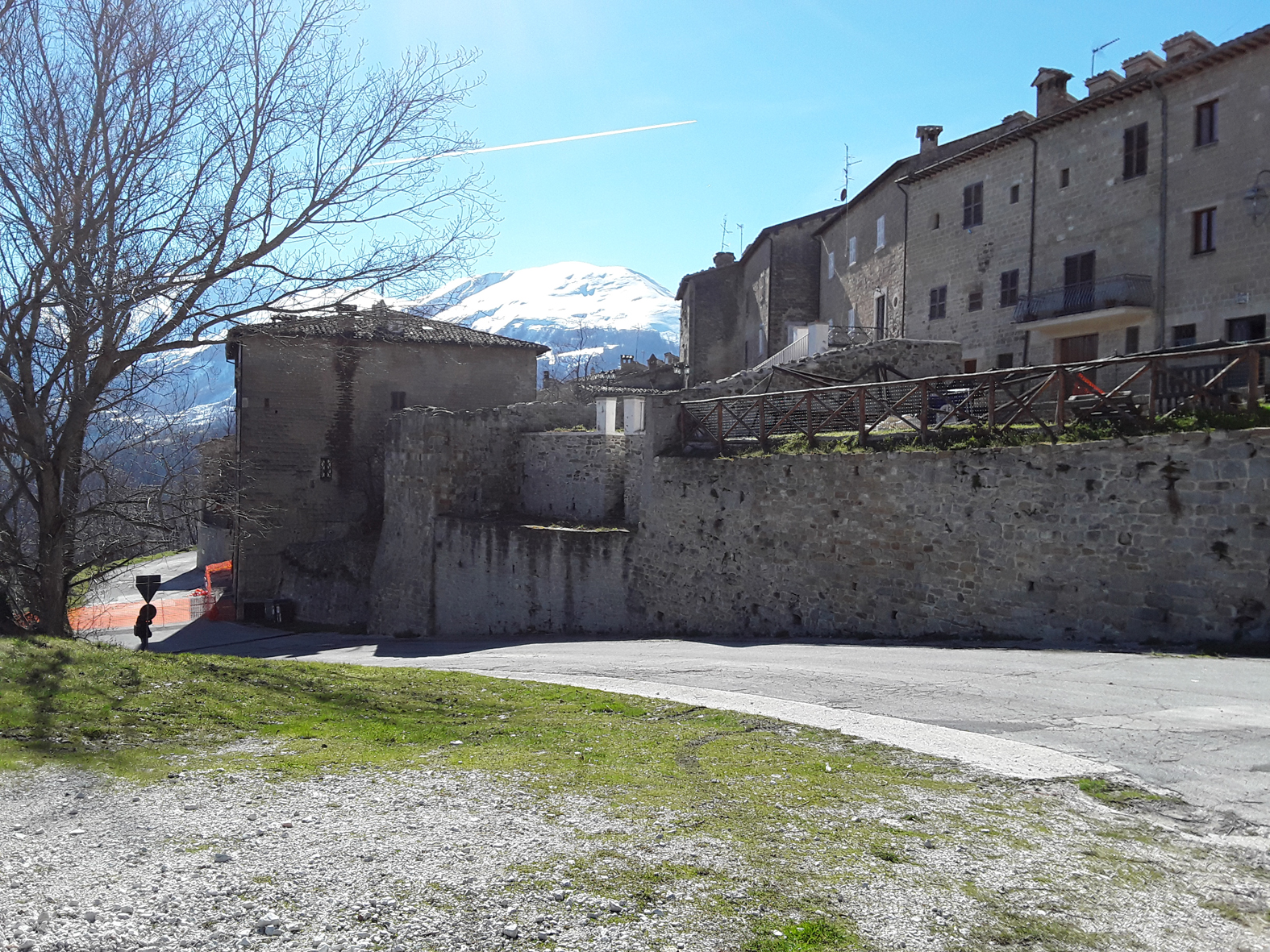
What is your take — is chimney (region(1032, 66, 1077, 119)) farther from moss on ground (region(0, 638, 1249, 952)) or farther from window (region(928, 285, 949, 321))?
moss on ground (region(0, 638, 1249, 952))

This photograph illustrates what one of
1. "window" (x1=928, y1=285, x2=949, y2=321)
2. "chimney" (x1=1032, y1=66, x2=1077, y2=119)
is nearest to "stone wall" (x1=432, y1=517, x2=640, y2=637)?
"window" (x1=928, y1=285, x2=949, y2=321)

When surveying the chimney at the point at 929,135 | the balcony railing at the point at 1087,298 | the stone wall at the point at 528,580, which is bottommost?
the stone wall at the point at 528,580

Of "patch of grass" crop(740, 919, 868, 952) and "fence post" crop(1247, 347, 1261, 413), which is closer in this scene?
"patch of grass" crop(740, 919, 868, 952)

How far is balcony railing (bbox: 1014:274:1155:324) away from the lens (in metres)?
24.1

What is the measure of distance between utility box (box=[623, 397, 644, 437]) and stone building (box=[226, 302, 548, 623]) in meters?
10.3

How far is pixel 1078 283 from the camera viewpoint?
84.9 ft

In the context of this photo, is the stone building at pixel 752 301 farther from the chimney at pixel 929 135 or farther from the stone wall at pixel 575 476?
the stone wall at pixel 575 476

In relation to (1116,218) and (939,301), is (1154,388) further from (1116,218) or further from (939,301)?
(939,301)

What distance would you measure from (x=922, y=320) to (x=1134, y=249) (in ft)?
28.4

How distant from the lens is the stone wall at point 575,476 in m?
20.7

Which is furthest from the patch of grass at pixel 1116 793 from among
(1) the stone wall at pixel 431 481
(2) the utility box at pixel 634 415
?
(1) the stone wall at pixel 431 481

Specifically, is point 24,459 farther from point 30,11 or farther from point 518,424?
point 518,424

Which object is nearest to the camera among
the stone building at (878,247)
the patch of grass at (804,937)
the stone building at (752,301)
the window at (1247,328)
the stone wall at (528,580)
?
the patch of grass at (804,937)

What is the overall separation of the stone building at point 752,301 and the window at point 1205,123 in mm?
16548
